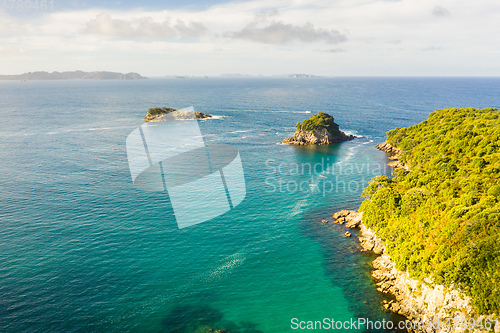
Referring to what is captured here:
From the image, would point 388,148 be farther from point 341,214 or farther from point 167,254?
point 167,254

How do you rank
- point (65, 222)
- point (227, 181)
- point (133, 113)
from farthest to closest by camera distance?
point (133, 113), point (227, 181), point (65, 222)

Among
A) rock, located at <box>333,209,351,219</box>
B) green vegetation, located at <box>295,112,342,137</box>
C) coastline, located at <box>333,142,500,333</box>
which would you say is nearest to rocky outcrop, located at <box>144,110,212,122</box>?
green vegetation, located at <box>295,112,342,137</box>

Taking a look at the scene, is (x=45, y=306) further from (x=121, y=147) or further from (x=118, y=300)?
(x=121, y=147)

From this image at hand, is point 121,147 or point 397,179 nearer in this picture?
point 397,179

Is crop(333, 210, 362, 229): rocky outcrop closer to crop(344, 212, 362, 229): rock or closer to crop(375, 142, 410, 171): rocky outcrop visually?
crop(344, 212, 362, 229): rock

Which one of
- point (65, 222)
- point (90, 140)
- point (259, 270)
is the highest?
point (90, 140)

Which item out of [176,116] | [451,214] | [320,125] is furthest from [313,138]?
[176,116]

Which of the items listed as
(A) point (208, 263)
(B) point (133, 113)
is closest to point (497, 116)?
(A) point (208, 263)
